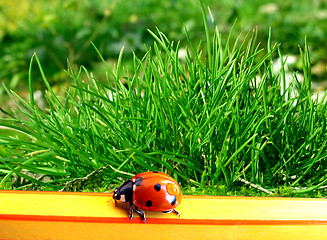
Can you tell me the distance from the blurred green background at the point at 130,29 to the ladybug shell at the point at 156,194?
2.18 m

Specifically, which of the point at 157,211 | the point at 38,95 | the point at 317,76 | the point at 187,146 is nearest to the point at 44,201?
the point at 157,211

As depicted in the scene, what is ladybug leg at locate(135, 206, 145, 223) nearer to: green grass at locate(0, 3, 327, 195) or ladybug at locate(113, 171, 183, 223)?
ladybug at locate(113, 171, 183, 223)

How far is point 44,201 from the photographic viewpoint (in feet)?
3.00

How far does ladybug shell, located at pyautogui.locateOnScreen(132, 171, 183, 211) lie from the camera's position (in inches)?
35.2

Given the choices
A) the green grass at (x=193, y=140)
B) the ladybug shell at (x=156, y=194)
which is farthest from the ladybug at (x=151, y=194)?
the green grass at (x=193, y=140)

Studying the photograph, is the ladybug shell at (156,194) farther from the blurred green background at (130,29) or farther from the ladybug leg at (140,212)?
the blurred green background at (130,29)

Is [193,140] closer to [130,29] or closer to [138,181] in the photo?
[138,181]

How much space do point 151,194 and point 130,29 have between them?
2.69 m

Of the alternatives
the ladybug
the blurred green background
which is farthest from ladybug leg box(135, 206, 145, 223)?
the blurred green background

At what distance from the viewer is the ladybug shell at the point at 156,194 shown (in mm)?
894

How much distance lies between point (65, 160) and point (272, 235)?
0.49 metres

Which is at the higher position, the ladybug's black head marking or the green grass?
the green grass

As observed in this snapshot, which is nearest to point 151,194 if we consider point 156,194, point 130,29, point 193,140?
point 156,194

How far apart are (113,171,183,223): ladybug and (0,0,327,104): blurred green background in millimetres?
2174
